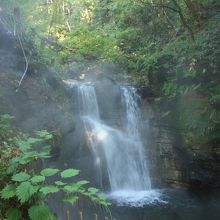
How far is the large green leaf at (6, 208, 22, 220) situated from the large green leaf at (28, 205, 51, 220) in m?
0.31

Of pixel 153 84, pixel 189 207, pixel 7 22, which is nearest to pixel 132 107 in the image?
pixel 153 84

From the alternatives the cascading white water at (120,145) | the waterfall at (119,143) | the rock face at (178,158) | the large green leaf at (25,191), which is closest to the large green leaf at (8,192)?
the large green leaf at (25,191)

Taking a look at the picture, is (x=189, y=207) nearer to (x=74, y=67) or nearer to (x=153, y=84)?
(x=153, y=84)

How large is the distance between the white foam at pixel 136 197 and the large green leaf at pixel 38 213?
678 cm

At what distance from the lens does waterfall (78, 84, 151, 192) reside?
11555 millimetres

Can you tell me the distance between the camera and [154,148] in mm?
11914

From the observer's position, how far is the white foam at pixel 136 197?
32.0ft

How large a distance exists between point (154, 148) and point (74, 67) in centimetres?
569

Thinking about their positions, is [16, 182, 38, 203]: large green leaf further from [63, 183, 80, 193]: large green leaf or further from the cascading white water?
the cascading white water

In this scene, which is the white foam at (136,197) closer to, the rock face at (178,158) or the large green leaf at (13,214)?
the rock face at (178,158)

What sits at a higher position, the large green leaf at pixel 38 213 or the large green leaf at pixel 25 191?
the large green leaf at pixel 25 191

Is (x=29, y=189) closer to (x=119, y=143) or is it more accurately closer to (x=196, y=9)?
(x=119, y=143)

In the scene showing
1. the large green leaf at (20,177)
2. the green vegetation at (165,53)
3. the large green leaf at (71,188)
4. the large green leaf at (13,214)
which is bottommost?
the large green leaf at (13,214)

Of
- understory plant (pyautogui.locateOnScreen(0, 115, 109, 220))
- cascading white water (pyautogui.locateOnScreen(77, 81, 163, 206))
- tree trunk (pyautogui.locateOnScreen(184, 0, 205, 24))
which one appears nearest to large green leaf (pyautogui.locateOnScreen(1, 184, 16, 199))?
understory plant (pyautogui.locateOnScreen(0, 115, 109, 220))
